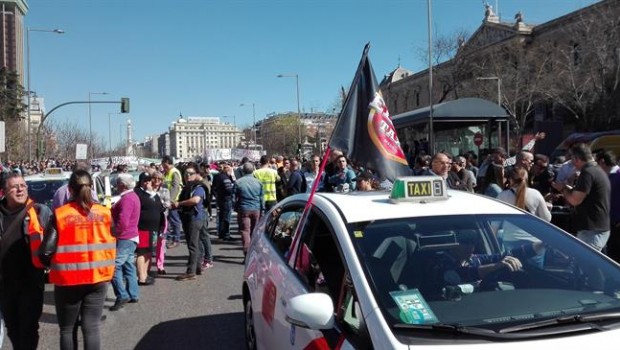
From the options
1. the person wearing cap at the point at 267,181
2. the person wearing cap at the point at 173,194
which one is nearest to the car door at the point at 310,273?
the person wearing cap at the point at 267,181

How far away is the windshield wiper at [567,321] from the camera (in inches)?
89.1

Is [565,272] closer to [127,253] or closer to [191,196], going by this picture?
[127,253]

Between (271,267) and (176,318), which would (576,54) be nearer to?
(176,318)

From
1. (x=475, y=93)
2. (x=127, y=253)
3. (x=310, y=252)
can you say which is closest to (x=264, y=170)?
(x=127, y=253)

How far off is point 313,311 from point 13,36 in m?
85.2

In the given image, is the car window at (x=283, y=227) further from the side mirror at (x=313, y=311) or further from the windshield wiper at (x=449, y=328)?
the windshield wiper at (x=449, y=328)

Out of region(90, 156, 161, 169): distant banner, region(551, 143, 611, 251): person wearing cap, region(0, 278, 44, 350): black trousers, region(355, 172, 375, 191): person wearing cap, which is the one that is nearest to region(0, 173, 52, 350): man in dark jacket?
region(0, 278, 44, 350): black trousers

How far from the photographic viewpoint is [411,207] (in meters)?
3.19

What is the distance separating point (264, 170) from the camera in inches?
443

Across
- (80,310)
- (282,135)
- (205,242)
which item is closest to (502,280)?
(80,310)

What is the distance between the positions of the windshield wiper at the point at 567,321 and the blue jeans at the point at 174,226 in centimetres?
961

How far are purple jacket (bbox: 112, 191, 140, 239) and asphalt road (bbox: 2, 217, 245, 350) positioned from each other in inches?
37.1

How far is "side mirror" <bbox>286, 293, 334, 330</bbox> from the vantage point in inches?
97.9

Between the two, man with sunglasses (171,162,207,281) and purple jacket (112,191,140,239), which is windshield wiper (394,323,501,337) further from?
man with sunglasses (171,162,207,281)
